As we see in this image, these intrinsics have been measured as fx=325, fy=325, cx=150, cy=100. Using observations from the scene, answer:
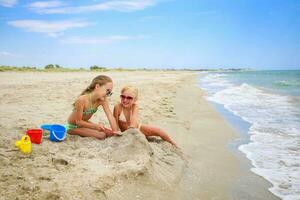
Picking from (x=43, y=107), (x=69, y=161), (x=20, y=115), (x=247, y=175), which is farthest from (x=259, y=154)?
(x=43, y=107)

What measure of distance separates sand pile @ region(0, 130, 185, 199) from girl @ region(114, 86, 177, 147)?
1.58 feet

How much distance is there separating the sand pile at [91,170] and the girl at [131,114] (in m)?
0.48

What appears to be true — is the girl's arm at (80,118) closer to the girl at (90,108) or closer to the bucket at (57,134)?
the girl at (90,108)

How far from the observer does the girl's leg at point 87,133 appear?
4.95 m

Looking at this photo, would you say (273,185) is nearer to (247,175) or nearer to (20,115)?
(247,175)

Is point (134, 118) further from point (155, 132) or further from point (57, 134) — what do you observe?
point (57, 134)

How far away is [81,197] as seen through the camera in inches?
115

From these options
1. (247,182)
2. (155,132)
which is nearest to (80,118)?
(155,132)

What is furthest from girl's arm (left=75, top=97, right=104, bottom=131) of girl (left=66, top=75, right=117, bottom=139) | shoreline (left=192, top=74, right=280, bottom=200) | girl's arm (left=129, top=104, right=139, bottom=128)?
shoreline (left=192, top=74, right=280, bottom=200)

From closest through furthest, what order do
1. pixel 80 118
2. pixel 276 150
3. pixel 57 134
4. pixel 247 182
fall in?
pixel 247 182
pixel 57 134
pixel 80 118
pixel 276 150

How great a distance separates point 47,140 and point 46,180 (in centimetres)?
161

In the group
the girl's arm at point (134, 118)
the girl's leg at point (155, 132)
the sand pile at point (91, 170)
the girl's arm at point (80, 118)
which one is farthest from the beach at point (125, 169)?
the girl's arm at point (134, 118)

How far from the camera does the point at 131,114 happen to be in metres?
5.15

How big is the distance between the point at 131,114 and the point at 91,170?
69.6 inches
